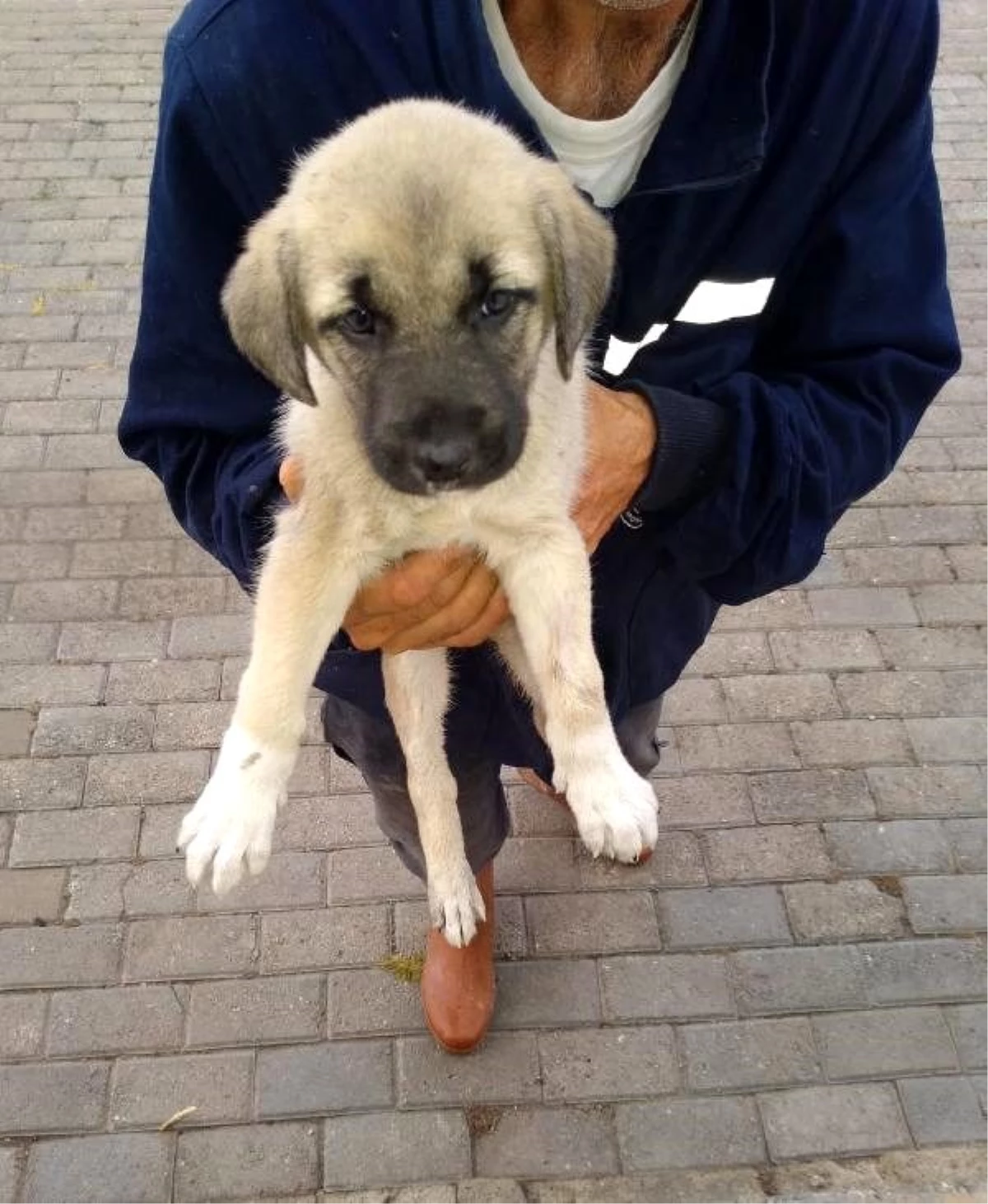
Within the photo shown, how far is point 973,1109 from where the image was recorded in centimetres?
293

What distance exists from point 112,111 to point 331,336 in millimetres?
6320

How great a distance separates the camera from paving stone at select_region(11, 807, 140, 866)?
348 centimetres

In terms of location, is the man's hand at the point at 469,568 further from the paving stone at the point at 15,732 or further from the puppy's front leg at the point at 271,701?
the paving stone at the point at 15,732

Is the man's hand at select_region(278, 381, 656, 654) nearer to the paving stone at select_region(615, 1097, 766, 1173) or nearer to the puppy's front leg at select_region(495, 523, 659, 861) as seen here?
the puppy's front leg at select_region(495, 523, 659, 861)

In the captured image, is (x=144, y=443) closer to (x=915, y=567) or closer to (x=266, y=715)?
(x=266, y=715)

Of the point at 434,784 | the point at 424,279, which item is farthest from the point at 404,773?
the point at 424,279

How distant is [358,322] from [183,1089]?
197 cm

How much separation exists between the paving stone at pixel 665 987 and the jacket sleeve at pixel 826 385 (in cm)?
127

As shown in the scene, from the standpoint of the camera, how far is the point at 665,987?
3.20 metres

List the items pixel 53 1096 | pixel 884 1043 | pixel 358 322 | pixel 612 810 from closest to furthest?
pixel 358 322
pixel 612 810
pixel 53 1096
pixel 884 1043

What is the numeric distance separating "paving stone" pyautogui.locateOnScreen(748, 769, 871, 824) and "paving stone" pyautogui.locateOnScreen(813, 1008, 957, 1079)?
25.2 inches

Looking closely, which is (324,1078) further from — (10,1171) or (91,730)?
(91,730)

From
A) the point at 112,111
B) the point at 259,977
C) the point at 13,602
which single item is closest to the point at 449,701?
the point at 259,977

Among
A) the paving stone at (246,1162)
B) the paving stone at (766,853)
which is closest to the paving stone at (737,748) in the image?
the paving stone at (766,853)
